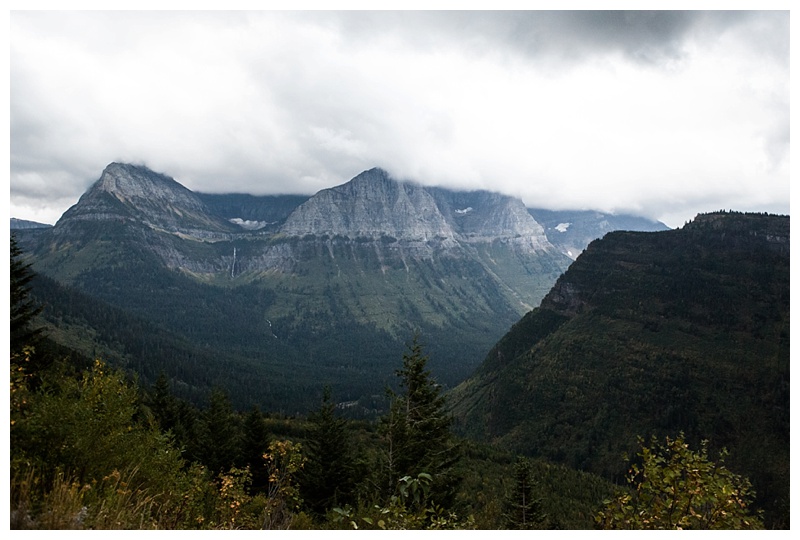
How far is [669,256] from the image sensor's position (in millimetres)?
185250

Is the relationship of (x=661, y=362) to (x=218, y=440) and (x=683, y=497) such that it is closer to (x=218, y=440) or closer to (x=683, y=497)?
(x=218, y=440)

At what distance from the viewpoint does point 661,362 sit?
445ft

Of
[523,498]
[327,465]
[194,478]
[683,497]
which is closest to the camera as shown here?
[683,497]

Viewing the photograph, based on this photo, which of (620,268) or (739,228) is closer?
(739,228)

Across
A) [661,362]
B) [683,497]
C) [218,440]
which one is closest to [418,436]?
[683,497]

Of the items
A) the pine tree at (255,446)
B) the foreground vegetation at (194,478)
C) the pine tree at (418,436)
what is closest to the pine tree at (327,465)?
the pine tree at (255,446)

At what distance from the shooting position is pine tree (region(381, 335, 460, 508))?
17.4 metres

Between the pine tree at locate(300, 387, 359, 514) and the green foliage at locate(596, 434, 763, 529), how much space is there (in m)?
19.6

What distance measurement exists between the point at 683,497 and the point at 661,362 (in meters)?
154
